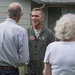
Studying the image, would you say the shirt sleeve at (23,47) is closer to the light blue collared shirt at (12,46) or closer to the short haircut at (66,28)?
the light blue collared shirt at (12,46)

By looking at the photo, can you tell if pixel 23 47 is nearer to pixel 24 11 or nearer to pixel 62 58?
pixel 62 58

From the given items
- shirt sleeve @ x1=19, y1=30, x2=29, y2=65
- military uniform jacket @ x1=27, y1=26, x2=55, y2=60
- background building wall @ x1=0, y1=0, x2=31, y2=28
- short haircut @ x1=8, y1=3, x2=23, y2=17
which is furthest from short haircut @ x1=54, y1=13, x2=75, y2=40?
background building wall @ x1=0, y1=0, x2=31, y2=28

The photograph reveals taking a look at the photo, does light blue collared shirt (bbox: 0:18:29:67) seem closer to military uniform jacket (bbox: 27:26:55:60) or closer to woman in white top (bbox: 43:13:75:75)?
military uniform jacket (bbox: 27:26:55:60)

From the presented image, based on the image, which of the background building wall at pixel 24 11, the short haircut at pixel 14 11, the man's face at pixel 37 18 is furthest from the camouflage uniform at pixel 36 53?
the background building wall at pixel 24 11

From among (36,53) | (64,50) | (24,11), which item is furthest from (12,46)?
(24,11)

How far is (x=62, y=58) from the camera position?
401 centimetres

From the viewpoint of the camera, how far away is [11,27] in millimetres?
5336

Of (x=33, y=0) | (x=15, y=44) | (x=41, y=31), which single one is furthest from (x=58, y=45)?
(x=33, y=0)

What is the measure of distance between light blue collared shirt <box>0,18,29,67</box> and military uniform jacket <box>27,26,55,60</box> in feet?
2.31

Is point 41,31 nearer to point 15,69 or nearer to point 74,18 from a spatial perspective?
point 15,69

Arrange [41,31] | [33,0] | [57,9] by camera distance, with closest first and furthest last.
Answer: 1. [41,31]
2. [33,0]
3. [57,9]

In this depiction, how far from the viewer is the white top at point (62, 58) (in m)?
3.98

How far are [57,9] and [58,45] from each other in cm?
886

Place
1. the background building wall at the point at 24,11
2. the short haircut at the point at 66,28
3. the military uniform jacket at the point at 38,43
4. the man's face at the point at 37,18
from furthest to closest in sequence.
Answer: the background building wall at the point at 24,11 → the man's face at the point at 37,18 → the military uniform jacket at the point at 38,43 → the short haircut at the point at 66,28
